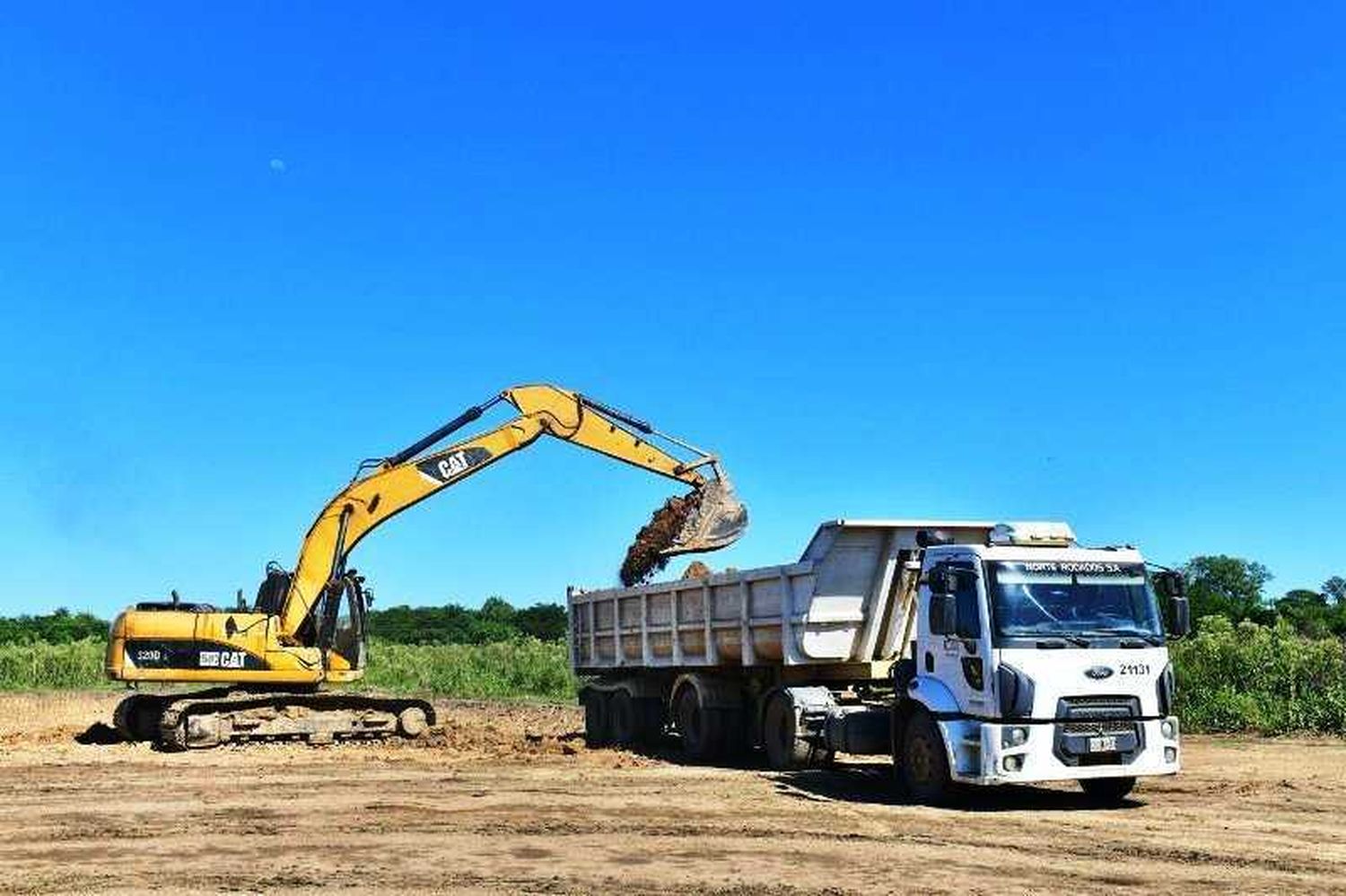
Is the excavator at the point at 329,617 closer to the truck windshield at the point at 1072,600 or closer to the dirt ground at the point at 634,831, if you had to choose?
the dirt ground at the point at 634,831

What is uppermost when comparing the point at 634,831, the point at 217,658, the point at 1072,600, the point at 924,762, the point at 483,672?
the point at 1072,600

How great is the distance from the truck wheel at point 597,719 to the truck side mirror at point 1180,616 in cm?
1040

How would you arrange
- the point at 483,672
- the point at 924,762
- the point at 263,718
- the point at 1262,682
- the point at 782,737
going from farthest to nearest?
the point at 483,672
the point at 1262,682
the point at 263,718
the point at 782,737
the point at 924,762

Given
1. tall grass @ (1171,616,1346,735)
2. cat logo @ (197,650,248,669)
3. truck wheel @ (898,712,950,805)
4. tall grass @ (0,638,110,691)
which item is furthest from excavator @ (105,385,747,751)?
tall grass @ (0,638,110,691)

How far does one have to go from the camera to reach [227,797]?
1523cm

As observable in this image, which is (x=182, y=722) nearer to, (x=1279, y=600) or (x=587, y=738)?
(x=587, y=738)

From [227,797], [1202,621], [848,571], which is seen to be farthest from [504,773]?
[1202,621]

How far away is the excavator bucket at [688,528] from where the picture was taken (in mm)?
21594

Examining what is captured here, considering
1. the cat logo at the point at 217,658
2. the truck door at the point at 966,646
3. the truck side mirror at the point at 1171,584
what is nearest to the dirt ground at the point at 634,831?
the truck door at the point at 966,646

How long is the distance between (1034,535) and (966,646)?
1455 mm

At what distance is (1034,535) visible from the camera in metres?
14.3

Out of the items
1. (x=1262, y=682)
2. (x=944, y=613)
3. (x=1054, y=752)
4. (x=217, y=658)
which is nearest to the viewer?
(x=1054, y=752)

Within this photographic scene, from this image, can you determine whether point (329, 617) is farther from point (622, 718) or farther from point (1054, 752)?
point (1054, 752)

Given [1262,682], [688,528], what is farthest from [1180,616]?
[1262,682]
